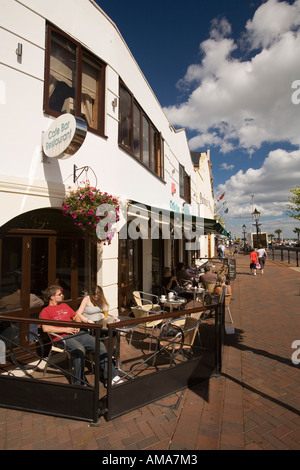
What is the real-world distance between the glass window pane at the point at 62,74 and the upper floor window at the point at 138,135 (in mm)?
1532

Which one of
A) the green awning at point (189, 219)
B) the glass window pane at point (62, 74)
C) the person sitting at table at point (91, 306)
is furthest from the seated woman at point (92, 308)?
the glass window pane at point (62, 74)

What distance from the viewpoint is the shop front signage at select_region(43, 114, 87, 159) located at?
3.78 metres

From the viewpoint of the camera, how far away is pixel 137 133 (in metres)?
7.48

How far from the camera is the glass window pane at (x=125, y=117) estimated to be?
20.8ft

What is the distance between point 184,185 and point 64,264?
34.4 ft

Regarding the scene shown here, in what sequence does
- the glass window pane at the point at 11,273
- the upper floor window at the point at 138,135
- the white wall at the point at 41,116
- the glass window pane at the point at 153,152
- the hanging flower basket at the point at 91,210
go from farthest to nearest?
the glass window pane at the point at 153,152 → the upper floor window at the point at 138,135 → the hanging flower basket at the point at 91,210 → the glass window pane at the point at 11,273 → the white wall at the point at 41,116

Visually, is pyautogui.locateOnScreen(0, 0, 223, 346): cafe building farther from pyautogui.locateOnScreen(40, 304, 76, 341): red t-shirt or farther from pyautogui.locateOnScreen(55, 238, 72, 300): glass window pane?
pyautogui.locateOnScreen(40, 304, 76, 341): red t-shirt

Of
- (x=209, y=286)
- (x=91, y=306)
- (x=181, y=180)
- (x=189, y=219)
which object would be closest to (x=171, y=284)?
(x=209, y=286)

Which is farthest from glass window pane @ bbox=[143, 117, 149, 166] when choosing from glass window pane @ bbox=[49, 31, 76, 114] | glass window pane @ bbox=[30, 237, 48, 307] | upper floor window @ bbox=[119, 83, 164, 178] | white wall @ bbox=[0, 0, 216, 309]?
glass window pane @ bbox=[30, 237, 48, 307]

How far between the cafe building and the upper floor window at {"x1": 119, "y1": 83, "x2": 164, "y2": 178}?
0.05 metres

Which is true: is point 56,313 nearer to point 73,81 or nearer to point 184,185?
point 73,81

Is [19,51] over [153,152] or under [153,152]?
under

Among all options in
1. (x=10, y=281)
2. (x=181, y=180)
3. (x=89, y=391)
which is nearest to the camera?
(x=89, y=391)

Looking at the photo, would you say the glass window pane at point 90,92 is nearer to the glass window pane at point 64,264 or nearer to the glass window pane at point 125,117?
the glass window pane at point 125,117
